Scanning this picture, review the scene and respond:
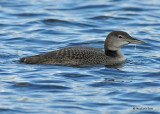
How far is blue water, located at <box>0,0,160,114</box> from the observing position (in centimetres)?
712

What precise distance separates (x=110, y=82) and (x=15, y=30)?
6.01 m

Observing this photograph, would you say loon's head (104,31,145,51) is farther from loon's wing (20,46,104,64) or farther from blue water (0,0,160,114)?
loon's wing (20,46,104,64)

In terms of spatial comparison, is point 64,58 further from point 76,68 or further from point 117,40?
point 117,40

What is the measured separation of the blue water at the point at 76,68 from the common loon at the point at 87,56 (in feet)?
0.58

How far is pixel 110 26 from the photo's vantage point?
14.4m

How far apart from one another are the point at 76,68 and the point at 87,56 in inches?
17.1

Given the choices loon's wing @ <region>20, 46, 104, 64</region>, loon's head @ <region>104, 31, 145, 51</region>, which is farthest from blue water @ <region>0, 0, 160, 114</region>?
loon's head @ <region>104, 31, 145, 51</region>

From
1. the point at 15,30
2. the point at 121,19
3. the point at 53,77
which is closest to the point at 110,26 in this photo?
A: the point at 121,19

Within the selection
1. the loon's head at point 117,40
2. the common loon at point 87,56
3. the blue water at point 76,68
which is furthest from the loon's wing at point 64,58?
the loon's head at point 117,40

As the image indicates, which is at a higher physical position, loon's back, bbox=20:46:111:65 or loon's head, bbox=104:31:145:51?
loon's head, bbox=104:31:145:51

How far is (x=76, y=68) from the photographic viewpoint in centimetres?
941

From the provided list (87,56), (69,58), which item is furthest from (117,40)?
(69,58)

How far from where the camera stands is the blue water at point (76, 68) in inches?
280

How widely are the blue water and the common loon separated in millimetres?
176
